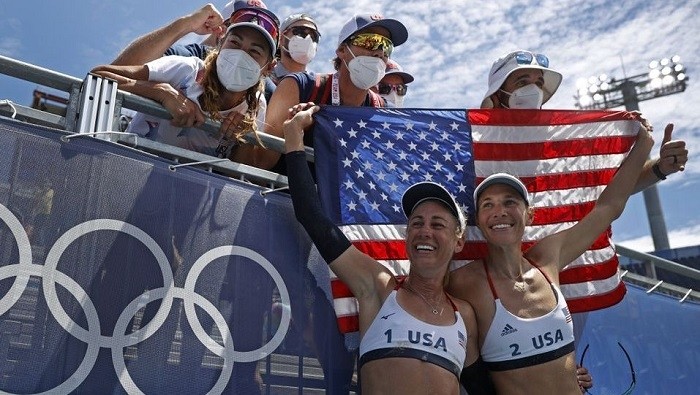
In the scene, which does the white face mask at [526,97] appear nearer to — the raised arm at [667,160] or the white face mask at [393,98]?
the raised arm at [667,160]

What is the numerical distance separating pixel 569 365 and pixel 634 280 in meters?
2.66

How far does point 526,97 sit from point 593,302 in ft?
4.93

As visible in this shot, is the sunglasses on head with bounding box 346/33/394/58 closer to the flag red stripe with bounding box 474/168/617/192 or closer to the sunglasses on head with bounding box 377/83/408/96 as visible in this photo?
the flag red stripe with bounding box 474/168/617/192

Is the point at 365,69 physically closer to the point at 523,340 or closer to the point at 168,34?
the point at 168,34

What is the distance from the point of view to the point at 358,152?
11.7ft

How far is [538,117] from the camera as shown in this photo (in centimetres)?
420

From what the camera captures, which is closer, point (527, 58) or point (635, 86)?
point (527, 58)

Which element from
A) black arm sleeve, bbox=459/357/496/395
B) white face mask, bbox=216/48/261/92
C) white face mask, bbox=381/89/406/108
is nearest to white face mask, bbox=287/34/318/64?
white face mask, bbox=381/89/406/108

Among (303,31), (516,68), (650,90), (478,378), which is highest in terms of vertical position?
(650,90)

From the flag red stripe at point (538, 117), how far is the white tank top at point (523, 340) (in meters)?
1.48

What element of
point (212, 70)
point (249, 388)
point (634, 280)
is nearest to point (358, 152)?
point (212, 70)

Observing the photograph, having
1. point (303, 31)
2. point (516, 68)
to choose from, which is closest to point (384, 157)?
point (516, 68)

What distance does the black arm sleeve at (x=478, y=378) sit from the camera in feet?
10.2

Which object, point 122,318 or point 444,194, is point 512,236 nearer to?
point 444,194
